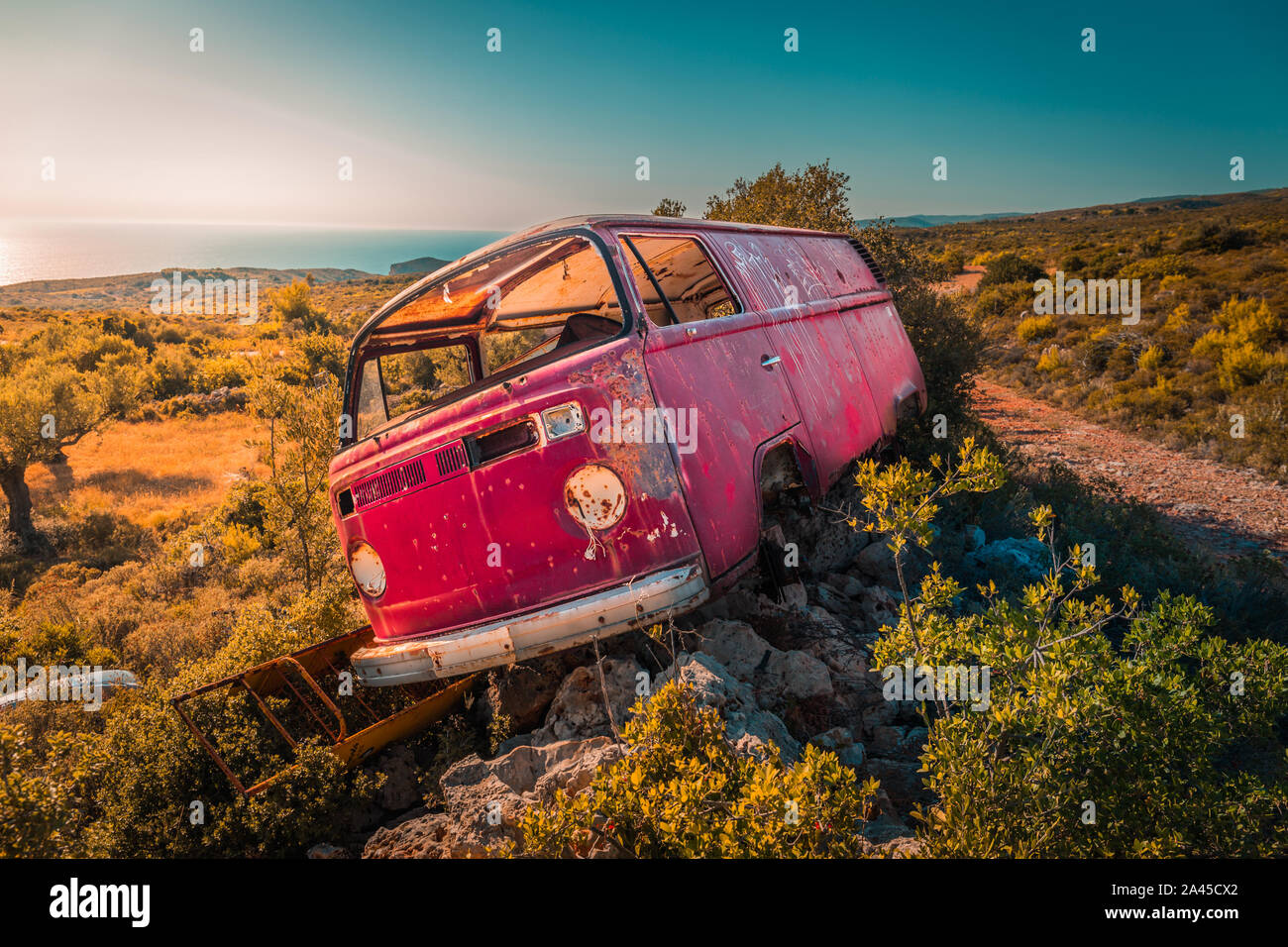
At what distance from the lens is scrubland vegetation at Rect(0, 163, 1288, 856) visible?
1998 millimetres

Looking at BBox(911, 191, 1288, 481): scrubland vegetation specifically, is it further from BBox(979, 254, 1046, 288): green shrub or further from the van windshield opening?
the van windshield opening

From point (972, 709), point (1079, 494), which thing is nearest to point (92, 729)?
point (972, 709)

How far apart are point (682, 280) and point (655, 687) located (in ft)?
11.1

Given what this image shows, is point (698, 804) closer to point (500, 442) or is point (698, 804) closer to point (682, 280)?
point (500, 442)

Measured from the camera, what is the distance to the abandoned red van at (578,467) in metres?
2.84

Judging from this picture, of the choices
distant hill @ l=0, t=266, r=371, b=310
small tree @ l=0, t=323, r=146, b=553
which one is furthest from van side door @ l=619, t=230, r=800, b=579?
distant hill @ l=0, t=266, r=371, b=310

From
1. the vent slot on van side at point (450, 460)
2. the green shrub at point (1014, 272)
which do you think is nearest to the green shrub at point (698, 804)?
the vent slot on van side at point (450, 460)

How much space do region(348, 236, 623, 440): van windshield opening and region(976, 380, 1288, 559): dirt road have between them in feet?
25.7

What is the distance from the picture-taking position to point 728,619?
386cm

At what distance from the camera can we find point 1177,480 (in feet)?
33.4

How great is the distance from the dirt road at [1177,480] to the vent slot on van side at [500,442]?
8.48m

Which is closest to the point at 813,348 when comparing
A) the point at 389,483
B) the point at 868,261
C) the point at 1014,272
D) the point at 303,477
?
the point at 389,483
